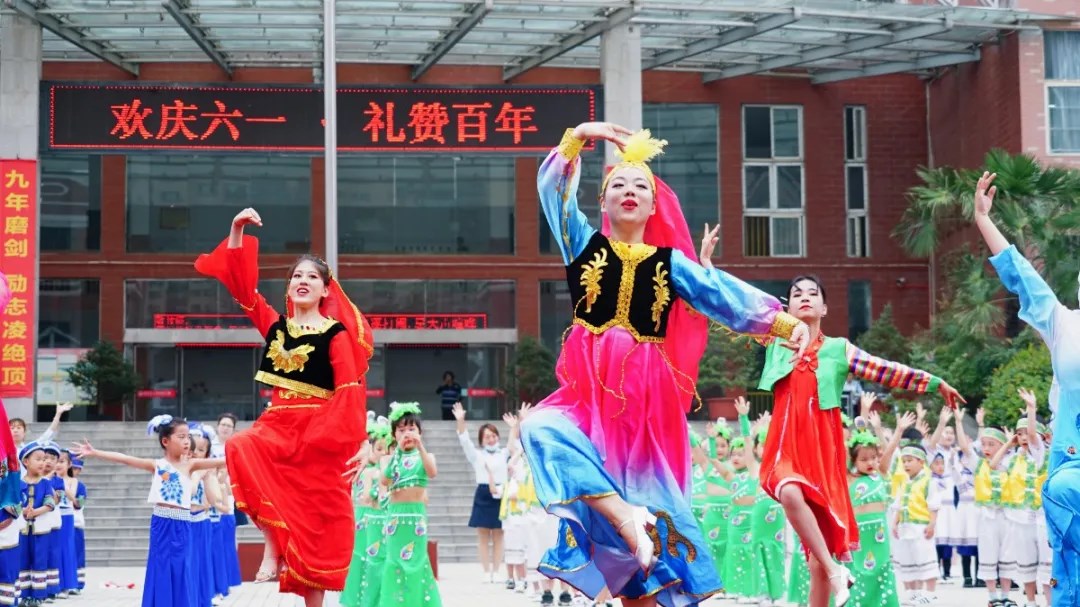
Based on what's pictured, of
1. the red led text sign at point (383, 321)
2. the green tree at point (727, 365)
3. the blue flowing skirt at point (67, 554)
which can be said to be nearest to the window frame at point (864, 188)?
the green tree at point (727, 365)

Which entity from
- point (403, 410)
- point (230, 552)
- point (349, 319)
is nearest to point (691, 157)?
point (230, 552)

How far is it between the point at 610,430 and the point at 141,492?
1712cm

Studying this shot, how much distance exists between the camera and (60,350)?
2964cm

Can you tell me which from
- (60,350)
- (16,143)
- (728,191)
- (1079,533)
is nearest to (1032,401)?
(1079,533)

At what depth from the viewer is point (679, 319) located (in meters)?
6.59

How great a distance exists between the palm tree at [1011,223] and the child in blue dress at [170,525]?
14848mm

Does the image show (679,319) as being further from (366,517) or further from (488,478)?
(488,478)

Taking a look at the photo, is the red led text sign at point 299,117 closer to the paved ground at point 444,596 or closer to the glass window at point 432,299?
the paved ground at point 444,596

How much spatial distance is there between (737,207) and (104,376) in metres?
13.3

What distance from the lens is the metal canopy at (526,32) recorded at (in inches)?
906

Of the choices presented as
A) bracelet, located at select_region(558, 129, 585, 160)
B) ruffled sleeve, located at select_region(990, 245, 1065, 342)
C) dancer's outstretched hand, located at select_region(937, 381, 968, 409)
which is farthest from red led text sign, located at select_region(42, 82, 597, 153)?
bracelet, located at select_region(558, 129, 585, 160)

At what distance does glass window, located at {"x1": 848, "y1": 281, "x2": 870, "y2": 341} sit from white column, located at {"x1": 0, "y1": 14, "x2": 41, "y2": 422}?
1701 cm

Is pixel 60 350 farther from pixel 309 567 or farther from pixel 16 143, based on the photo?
pixel 309 567

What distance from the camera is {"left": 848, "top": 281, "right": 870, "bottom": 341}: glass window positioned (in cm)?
3150
